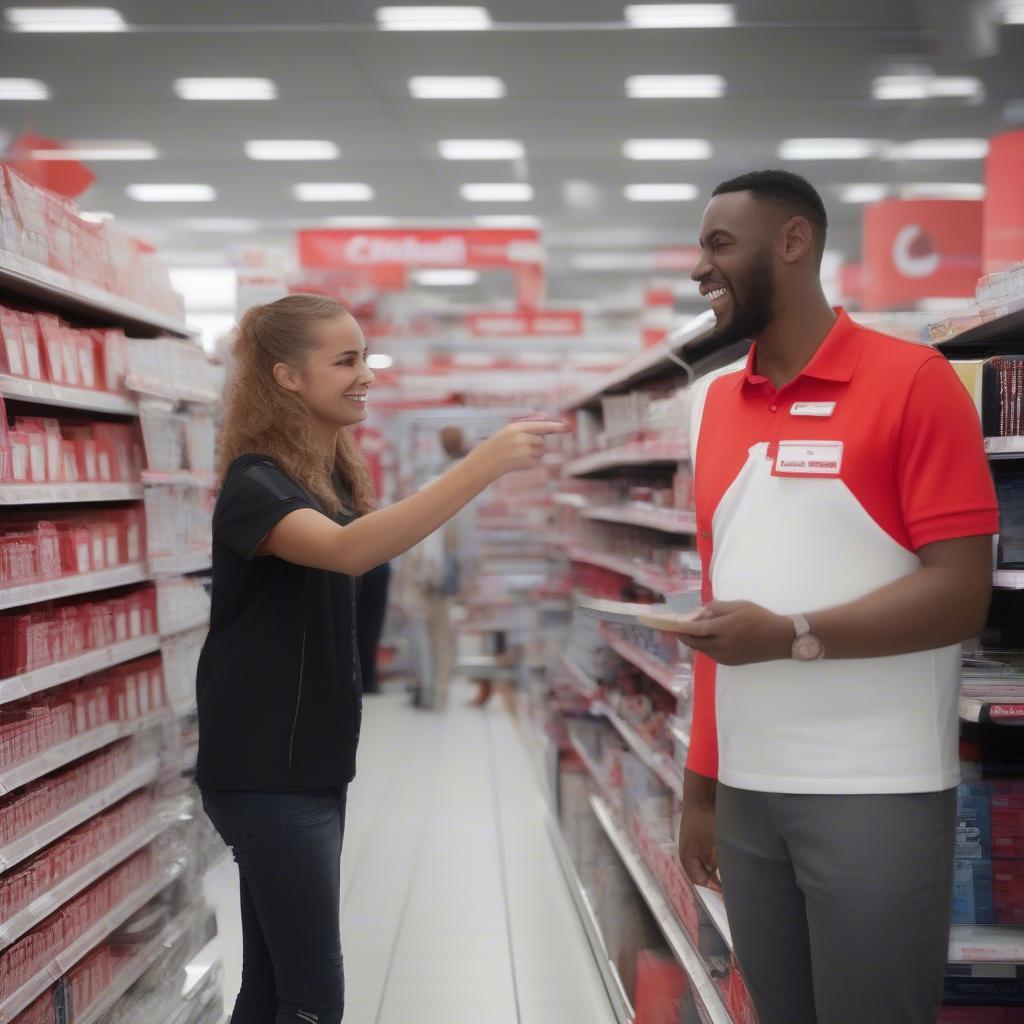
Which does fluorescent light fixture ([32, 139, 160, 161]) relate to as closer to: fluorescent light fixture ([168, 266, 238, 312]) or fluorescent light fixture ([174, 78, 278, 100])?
fluorescent light fixture ([174, 78, 278, 100])

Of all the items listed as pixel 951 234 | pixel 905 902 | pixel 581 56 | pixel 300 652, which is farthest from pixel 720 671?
pixel 951 234

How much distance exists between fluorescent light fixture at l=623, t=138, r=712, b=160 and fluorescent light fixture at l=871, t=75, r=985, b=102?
1.62m

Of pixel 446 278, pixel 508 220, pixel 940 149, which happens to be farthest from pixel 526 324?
pixel 940 149

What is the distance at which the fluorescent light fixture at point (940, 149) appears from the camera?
9945mm

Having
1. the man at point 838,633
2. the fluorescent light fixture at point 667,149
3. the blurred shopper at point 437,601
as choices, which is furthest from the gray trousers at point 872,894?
the fluorescent light fixture at point 667,149

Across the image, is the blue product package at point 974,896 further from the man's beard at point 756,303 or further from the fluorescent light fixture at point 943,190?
the fluorescent light fixture at point 943,190

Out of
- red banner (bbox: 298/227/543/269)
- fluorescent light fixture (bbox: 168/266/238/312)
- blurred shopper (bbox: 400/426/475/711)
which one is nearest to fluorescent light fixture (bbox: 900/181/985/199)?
red banner (bbox: 298/227/543/269)

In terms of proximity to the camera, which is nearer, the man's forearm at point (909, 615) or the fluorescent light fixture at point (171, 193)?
the man's forearm at point (909, 615)

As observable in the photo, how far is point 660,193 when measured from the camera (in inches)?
453

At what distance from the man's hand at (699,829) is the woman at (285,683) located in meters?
0.61

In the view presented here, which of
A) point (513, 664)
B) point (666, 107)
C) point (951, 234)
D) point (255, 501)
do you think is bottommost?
point (513, 664)

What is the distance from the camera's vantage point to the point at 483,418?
11.2 m

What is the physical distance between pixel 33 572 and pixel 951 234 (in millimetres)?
9222

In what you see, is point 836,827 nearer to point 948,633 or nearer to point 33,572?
point 948,633
